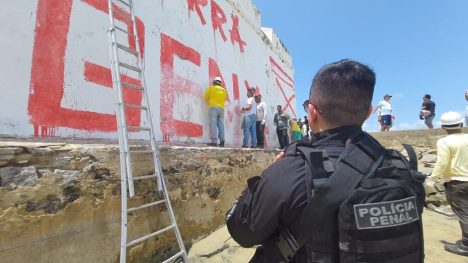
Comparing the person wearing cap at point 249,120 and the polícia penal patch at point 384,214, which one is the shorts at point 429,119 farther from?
the polícia penal patch at point 384,214

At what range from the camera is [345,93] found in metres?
1.31

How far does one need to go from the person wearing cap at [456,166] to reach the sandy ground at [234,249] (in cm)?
23

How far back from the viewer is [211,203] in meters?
4.37

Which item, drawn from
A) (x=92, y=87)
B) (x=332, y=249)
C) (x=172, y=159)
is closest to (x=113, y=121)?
(x=92, y=87)

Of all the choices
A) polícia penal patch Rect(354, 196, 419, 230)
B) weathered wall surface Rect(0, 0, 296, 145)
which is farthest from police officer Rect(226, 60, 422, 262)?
weathered wall surface Rect(0, 0, 296, 145)

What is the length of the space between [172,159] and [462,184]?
10.4 ft

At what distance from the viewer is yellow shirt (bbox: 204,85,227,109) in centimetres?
559

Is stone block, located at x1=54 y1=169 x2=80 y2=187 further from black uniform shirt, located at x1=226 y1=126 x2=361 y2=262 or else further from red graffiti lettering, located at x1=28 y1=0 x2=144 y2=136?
black uniform shirt, located at x1=226 y1=126 x2=361 y2=262

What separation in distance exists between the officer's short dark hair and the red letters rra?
477 cm

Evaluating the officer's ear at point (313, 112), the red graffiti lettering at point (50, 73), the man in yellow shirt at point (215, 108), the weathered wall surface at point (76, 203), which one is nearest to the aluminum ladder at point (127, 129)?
the weathered wall surface at point (76, 203)

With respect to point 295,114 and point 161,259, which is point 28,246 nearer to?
point 161,259

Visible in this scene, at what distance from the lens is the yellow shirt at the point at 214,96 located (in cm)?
559

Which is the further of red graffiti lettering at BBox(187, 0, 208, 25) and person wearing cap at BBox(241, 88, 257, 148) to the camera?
person wearing cap at BBox(241, 88, 257, 148)

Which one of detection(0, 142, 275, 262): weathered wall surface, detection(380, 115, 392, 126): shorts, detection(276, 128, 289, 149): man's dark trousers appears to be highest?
detection(380, 115, 392, 126): shorts
